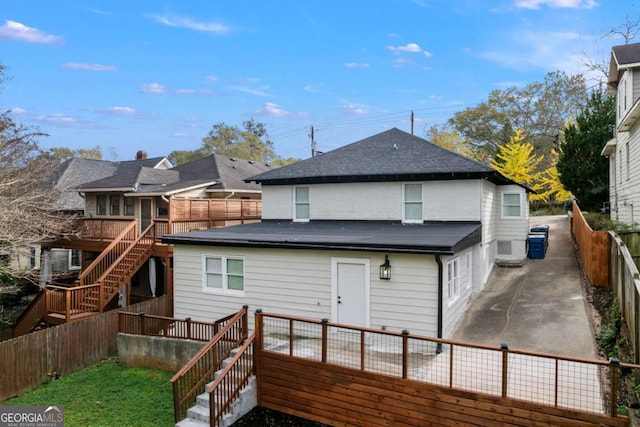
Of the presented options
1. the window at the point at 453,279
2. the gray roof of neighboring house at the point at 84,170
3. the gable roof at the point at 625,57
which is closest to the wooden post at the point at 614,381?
the window at the point at 453,279

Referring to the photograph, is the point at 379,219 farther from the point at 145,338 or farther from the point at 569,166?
the point at 569,166

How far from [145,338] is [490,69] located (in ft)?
118

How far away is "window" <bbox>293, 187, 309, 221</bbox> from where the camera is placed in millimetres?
15203

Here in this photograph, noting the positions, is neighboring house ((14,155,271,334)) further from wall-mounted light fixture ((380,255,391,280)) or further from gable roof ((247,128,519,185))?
wall-mounted light fixture ((380,255,391,280))

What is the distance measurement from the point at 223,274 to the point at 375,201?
5.51 meters

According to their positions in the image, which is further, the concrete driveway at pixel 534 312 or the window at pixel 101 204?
the window at pixel 101 204

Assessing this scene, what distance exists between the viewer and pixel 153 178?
20781mm

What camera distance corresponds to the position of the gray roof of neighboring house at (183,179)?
63.1ft

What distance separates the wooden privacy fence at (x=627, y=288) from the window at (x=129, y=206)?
18.6 m

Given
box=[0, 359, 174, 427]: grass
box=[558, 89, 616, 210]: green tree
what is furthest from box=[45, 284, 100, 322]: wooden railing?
box=[558, 89, 616, 210]: green tree

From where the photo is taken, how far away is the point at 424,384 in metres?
6.92

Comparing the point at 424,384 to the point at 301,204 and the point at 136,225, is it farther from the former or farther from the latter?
A: the point at 136,225

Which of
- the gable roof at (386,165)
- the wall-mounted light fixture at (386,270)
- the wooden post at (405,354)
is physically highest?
the gable roof at (386,165)

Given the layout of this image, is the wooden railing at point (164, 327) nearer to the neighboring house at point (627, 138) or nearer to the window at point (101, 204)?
the window at point (101, 204)
